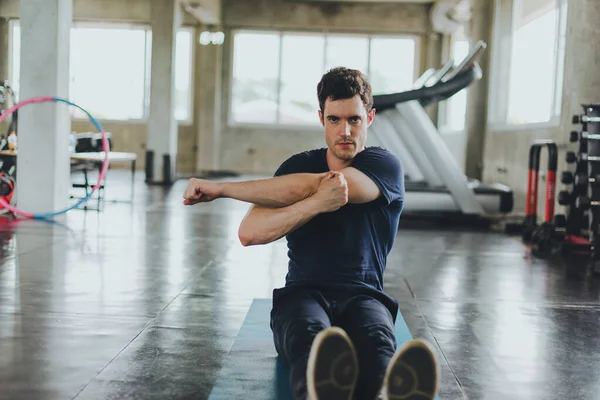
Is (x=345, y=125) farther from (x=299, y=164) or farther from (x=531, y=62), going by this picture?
(x=531, y=62)

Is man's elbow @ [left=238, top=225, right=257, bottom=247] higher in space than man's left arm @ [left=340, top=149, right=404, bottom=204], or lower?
lower

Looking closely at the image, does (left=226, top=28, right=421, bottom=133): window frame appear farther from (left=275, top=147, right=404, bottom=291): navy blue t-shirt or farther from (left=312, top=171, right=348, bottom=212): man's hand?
(left=312, top=171, right=348, bottom=212): man's hand

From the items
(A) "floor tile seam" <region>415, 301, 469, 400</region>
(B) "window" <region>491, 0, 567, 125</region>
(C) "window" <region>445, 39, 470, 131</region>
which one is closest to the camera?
(A) "floor tile seam" <region>415, 301, 469, 400</region>

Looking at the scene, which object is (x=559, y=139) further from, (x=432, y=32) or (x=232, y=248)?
(x=432, y=32)

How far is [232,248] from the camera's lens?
5.47 m

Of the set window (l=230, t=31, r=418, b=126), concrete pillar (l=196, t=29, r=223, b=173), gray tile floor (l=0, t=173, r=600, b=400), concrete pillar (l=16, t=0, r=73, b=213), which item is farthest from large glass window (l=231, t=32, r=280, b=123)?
gray tile floor (l=0, t=173, r=600, b=400)

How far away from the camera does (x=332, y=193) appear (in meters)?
2.17

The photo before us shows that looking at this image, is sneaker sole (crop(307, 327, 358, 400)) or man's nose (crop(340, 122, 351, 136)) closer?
sneaker sole (crop(307, 327, 358, 400))

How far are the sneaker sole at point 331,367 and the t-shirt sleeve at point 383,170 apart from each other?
2.30 feet

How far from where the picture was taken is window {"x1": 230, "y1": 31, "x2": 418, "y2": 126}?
1645 cm

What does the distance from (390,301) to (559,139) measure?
16.6 ft

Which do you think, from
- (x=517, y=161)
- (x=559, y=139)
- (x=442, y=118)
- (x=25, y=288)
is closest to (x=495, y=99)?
(x=517, y=161)

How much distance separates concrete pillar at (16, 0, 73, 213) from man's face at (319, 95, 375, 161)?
5079 millimetres

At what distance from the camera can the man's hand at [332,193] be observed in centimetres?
218
